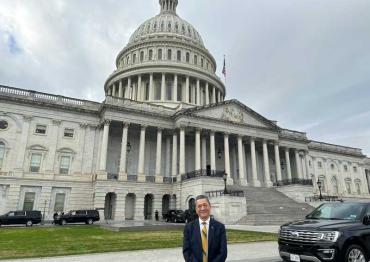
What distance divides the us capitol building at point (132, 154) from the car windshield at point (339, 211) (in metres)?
20.4

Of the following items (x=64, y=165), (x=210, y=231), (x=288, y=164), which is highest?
(x=288, y=164)

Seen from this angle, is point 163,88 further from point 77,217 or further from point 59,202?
point 77,217

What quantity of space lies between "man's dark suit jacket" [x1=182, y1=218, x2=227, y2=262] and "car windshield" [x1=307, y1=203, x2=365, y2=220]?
6.60 meters

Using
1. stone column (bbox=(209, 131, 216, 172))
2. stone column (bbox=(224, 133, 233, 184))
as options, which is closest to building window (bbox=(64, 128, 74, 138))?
stone column (bbox=(209, 131, 216, 172))

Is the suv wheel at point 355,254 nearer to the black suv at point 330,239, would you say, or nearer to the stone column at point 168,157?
the black suv at point 330,239

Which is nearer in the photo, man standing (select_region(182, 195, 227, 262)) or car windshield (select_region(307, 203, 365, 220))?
man standing (select_region(182, 195, 227, 262))

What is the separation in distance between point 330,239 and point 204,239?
510 cm

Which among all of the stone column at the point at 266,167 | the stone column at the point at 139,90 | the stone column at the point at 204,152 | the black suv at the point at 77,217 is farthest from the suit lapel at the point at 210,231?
the stone column at the point at 139,90

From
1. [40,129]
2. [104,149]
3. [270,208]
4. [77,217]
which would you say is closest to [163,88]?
[104,149]

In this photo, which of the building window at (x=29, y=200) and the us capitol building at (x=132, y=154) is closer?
the building window at (x=29, y=200)

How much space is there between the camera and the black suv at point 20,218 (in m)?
28.3

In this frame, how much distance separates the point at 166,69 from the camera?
59.8m

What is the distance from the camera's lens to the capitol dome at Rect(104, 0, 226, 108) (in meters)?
59.8

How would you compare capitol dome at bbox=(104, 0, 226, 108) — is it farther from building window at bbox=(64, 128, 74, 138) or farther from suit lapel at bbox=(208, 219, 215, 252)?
suit lapel at bbox=(208, 219, 215, 252)
